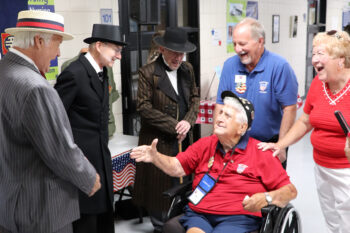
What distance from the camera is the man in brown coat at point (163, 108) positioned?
3115 mm

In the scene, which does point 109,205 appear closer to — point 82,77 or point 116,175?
point 116,175

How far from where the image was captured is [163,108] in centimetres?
317

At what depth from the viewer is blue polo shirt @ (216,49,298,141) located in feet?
8.84

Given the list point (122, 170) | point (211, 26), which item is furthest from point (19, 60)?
point (211, 26)

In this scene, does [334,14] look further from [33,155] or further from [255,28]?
[33,155]

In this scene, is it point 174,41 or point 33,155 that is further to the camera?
point 174,41

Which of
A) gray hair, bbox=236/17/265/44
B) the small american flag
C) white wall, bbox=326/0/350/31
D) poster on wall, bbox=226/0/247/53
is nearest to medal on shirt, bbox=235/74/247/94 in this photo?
gray hair, bbox=236/17/265/44

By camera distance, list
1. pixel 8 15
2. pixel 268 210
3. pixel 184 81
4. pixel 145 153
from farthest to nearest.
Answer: pixel 184 81, pixel 8 15, pixel 145 153, pixel 268 210

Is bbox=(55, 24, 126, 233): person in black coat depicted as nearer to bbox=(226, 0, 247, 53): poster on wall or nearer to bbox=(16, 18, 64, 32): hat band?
bbox=(16, 18, 64, 32): hat band

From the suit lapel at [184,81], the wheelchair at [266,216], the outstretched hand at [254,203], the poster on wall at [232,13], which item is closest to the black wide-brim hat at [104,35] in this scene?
the suit lapel at [184,81]

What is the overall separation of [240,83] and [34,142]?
151 cm

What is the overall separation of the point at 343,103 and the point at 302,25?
676 cm

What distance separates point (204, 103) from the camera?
4664 mm

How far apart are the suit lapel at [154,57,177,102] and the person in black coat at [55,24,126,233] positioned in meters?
0.53
